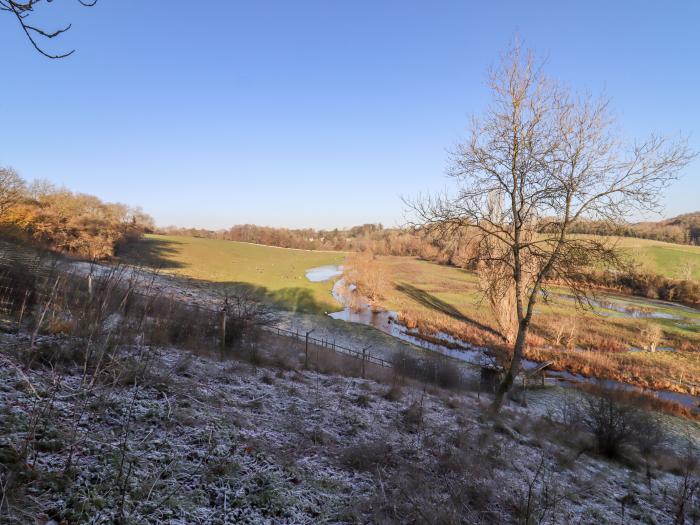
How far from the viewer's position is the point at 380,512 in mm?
3721

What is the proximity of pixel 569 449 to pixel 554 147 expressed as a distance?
27.4 ft

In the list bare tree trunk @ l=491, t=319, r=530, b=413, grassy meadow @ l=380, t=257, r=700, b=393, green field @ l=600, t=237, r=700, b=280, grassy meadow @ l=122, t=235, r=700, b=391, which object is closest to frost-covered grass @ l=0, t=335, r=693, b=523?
bare tree trunk @ l=491, t=319, r=530, b=413

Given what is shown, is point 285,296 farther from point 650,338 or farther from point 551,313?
Result: point 650,338

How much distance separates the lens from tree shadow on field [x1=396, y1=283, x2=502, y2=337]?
105 ft

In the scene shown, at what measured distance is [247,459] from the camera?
165 inches

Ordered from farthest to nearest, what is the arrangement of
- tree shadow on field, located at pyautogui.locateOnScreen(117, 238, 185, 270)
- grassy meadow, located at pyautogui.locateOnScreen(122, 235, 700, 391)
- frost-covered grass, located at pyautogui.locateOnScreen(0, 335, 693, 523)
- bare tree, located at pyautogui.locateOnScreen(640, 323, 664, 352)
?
tree shadow on field, located at pyautogui.locateOnScreen(117, 238, 185, 270) < bare tree, located at pyautogui.locateOnScreen(640, 323, 664, 352) < grassy meadow, located at pyautogui.locateOnScreen(122, 235, 700, 391) < frost-covered grass, located at pyautogui.locateOnScreen(0, 335, 693, 523)

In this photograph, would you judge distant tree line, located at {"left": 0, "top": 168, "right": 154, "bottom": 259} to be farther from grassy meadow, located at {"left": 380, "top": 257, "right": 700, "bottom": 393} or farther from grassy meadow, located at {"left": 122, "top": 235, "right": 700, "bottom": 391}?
grassy meadow, located at {"left": 380, "top": 257, "right": 700, "bottom": 393}

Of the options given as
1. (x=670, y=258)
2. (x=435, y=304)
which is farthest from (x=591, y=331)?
(x=670, y=258)

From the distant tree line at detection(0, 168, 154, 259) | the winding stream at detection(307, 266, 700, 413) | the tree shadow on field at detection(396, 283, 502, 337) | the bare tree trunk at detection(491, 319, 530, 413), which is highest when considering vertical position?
the distant tree line at detection(0, 168, 154, 259)

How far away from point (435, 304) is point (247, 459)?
37.4 metres

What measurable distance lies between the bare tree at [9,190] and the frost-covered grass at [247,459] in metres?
27.5

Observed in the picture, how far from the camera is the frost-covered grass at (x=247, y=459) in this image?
3029 mm

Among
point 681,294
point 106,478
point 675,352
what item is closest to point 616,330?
point 675,352

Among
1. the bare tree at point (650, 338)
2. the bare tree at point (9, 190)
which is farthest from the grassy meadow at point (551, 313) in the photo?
the bare tree at point (9, 190)
